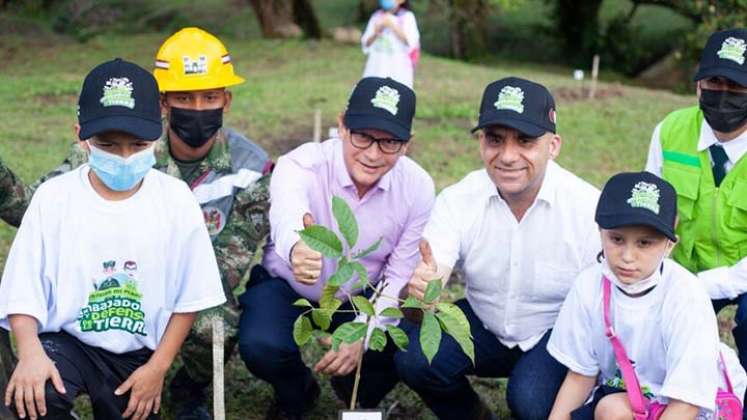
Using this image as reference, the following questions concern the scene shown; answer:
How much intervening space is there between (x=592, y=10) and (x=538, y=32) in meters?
1.37

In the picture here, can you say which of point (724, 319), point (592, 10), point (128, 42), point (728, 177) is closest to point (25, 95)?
point (128, 42)

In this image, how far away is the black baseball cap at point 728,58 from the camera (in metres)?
4.11

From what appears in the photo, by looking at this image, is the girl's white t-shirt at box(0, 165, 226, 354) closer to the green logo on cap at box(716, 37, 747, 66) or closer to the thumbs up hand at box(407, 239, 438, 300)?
the thumbs up hand at box(407, 239, 438, 300)

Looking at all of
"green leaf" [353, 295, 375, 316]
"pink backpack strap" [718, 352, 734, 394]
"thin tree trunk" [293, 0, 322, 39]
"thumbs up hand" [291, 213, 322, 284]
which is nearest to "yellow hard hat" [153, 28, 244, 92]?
"thumbs up hand" [291, 213, 322, 284]

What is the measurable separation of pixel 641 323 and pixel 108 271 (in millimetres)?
1796

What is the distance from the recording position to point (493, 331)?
422 cm

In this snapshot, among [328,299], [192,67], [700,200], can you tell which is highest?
[192,67]

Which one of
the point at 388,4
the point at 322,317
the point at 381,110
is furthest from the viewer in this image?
the point at 388,4

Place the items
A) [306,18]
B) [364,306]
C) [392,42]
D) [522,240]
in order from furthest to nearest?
[306,18] < [392,42] < [522,240] < [364,306]

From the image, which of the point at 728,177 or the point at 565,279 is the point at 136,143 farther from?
the point at 728,177

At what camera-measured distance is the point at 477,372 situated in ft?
14.1

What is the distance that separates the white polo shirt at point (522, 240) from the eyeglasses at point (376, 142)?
0.26m

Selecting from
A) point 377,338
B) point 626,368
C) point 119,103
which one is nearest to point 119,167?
point 119,103

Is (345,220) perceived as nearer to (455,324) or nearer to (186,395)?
(455,324)
